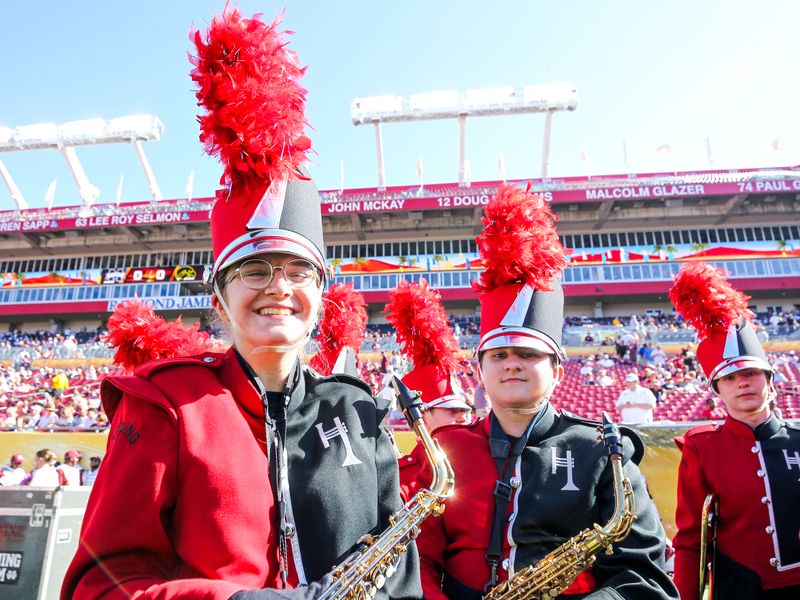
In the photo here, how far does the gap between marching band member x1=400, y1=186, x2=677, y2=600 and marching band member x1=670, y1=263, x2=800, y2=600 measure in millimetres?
1228

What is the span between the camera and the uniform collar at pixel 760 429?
10.7 ft

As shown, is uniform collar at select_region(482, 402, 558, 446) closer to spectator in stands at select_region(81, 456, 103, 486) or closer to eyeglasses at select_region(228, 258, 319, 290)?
eyeglasses at select_region(228, 258, 319, 290)

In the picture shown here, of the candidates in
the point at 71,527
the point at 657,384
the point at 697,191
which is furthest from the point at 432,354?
the point at 697,191

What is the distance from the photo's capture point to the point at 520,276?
2721 mm

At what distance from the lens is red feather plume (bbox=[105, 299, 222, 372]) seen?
312 centimetres

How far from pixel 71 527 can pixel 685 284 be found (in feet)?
17.5

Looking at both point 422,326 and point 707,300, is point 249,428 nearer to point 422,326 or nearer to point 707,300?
point 422,326

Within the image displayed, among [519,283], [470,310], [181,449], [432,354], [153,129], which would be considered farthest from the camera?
[153,129]

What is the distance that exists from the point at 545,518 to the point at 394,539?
838mm

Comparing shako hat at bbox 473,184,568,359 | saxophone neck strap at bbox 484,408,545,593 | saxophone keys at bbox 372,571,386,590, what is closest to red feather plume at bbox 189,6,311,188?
saxophone keys at bbox 372,571,386,590

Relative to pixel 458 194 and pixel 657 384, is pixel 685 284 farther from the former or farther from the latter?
pixel 458 194

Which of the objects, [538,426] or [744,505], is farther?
[744,505]

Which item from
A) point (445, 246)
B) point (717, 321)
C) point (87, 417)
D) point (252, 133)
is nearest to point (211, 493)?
point (252, 133)

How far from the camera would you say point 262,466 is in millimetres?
1488
